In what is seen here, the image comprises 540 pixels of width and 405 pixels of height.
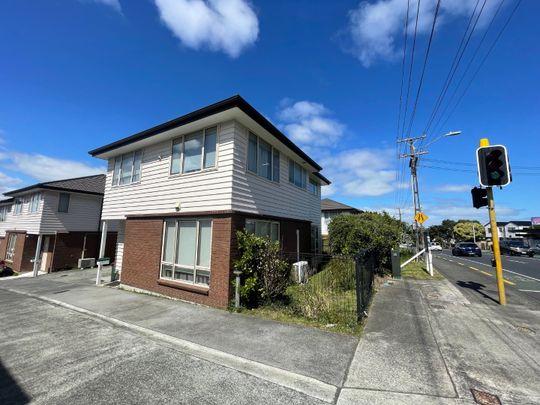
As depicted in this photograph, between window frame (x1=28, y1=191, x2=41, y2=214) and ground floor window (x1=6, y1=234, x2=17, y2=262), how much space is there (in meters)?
3.71

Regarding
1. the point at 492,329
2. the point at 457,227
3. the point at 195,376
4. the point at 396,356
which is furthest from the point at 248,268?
the point at 457,227

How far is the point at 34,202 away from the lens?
810 inches

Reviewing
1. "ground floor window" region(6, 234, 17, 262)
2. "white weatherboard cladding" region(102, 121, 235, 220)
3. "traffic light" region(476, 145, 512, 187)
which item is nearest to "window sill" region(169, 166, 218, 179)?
"white weatherboard cladding" region(102, 121, 235, 220)

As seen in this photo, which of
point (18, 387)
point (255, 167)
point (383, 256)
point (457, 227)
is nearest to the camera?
point (18, 387)

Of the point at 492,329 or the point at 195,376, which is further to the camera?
the point at 492,329

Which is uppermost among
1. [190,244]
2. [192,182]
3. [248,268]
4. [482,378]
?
[192,182]

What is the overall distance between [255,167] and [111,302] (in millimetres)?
6898

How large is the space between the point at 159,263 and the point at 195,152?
4440 mm

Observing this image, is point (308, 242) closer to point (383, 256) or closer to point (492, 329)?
point (383, 256)

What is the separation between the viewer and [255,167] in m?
9.88

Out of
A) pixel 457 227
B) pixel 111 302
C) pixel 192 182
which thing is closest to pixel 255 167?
pixel 192 182

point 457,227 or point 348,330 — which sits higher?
point 457,227

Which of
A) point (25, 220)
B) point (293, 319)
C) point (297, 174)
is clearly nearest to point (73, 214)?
point (25, 220)

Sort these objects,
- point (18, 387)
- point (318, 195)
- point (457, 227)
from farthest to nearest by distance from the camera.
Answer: point (457, 227) < point (318, 195) < point (18, 387)
